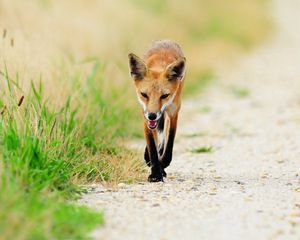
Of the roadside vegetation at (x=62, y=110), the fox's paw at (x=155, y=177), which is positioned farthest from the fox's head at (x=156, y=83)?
the roadside vegetation at (x=62, y=110)

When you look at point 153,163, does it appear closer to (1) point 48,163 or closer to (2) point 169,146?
(2) point 169,146

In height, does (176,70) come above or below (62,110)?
above

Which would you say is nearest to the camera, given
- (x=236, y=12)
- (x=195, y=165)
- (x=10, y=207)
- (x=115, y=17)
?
(x=10, y=207)

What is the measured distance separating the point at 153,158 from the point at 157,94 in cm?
72

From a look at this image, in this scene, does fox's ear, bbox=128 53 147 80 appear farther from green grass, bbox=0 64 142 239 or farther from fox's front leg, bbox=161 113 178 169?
green grass, bbox=0 64 142 239

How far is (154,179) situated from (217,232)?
2299 mm

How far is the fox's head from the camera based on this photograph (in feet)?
24.7

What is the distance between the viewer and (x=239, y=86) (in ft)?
58.4

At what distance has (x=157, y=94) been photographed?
7578mm

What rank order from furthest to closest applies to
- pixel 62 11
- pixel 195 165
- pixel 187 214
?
pixel 62 11, pixel 195 165, pixel 187 214

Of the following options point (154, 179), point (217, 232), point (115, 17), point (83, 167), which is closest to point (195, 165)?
point (154, 179)

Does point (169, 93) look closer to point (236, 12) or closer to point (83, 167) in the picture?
point (83, 167)

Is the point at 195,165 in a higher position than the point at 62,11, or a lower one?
lower

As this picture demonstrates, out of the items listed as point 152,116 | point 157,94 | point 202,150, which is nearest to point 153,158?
point 152,116
